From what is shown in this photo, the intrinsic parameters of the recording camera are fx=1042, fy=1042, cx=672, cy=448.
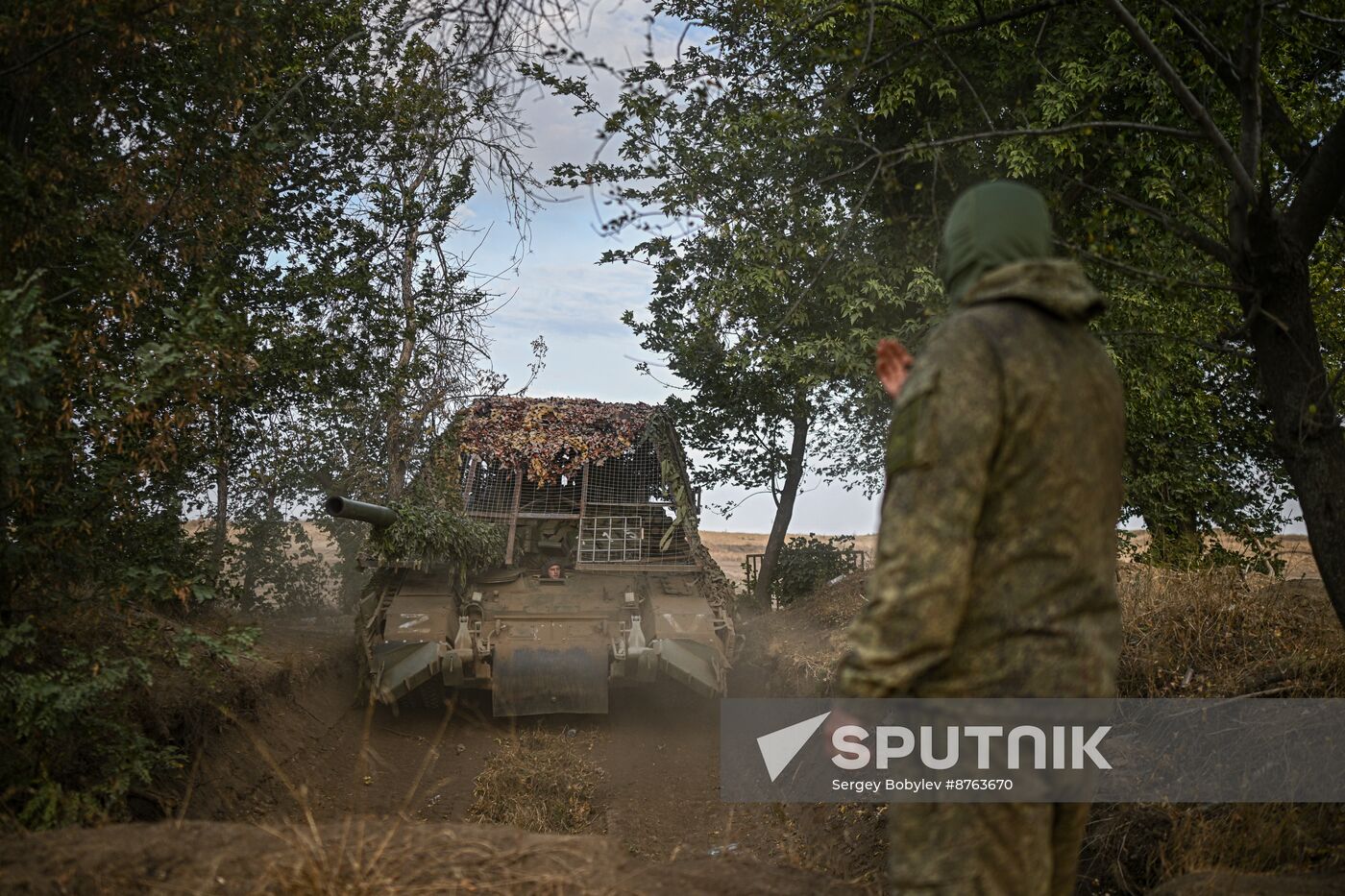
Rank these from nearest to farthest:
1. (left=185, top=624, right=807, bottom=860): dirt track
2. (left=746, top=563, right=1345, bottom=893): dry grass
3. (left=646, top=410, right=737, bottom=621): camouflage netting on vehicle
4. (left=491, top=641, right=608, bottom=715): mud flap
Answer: (left=746, top=563, right=1345, bottom=893): dry grass < (left=185, top=624, right=807, bottom=860): dirt track < (left=491, top=641, right=608, bottom=715): mud flap < (left=646, top=410, right=737, bottom=621): camouflage netting on vehicle

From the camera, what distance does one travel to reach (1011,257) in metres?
2.89

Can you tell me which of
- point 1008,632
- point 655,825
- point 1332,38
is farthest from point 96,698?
point 1332,38

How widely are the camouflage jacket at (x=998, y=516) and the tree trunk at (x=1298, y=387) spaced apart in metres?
3.14

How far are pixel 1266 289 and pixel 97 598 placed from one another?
6600 mm

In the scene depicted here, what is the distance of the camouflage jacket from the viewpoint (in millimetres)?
2621

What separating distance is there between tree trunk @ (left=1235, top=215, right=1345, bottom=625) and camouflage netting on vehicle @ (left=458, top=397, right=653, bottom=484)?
909cm

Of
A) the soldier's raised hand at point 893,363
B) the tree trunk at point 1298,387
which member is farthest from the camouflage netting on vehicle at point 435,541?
the soldier's raised hand at point 893,363

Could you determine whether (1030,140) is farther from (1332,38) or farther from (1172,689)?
(1172,689)

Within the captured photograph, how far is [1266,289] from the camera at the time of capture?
17.9 ft

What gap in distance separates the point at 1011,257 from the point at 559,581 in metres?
10.1

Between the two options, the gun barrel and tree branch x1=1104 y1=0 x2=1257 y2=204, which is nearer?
tree branch x1=1104 y1=0 x2=1257 y2=204

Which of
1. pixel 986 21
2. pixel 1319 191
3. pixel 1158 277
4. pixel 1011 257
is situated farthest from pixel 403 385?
pixel 1011 257

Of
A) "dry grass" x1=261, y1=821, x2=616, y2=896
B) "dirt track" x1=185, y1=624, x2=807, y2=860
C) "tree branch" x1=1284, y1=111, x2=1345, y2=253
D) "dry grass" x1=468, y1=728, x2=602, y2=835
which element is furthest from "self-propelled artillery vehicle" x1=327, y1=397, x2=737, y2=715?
"tree branch" x1=1284, y1=111, x2=1345, y2=253

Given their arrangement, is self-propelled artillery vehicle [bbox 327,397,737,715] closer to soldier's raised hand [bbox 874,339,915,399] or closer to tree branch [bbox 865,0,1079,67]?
tree branch [bbox 865,0,1079,67]
